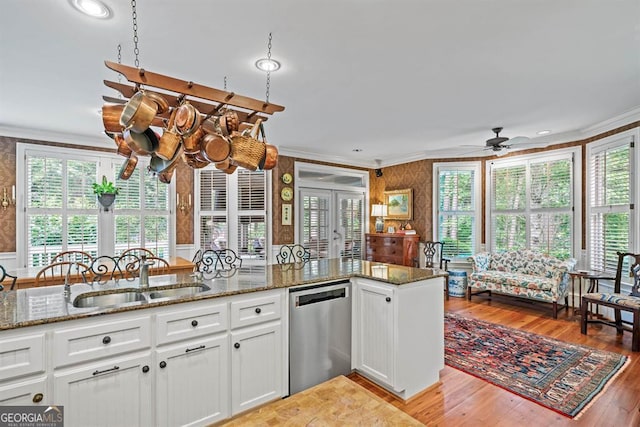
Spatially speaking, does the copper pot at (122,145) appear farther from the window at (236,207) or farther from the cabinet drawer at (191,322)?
the window at (236,207)

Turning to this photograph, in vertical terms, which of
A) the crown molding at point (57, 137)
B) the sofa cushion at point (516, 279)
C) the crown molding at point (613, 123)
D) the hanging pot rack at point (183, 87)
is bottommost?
the sofa cushion at point (516, 279)

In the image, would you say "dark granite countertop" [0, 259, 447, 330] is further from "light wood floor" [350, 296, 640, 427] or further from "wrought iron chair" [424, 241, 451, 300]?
"wrought iron chair" [424, 241, 451, 300]

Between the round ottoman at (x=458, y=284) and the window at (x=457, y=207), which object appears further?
the window at (x=457, y=207)

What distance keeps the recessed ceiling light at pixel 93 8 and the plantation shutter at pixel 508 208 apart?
5975mm

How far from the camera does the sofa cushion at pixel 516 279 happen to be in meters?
4.51

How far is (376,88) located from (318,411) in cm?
286

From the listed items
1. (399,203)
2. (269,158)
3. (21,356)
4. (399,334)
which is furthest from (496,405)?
(399,203)

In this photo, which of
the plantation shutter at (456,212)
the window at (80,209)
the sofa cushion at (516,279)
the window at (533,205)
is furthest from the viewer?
the plantation shutter at (456,212)

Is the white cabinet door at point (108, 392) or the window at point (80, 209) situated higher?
the window at point (80, 209)

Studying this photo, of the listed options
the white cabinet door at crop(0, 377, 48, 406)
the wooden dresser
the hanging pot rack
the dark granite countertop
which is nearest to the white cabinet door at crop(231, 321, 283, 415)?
the dark granite countertop

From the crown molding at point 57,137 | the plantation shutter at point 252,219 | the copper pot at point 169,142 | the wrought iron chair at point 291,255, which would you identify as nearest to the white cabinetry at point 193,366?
the copper pot at point 169,142

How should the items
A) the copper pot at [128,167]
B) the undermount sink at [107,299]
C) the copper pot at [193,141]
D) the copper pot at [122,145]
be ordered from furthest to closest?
the copper pot at [128,167], the copper pot at [122,145], the undermount sink at [107,299], the copper pot at [193,141]

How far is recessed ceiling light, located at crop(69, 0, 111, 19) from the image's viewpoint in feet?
6.01

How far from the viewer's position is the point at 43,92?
314 cm
